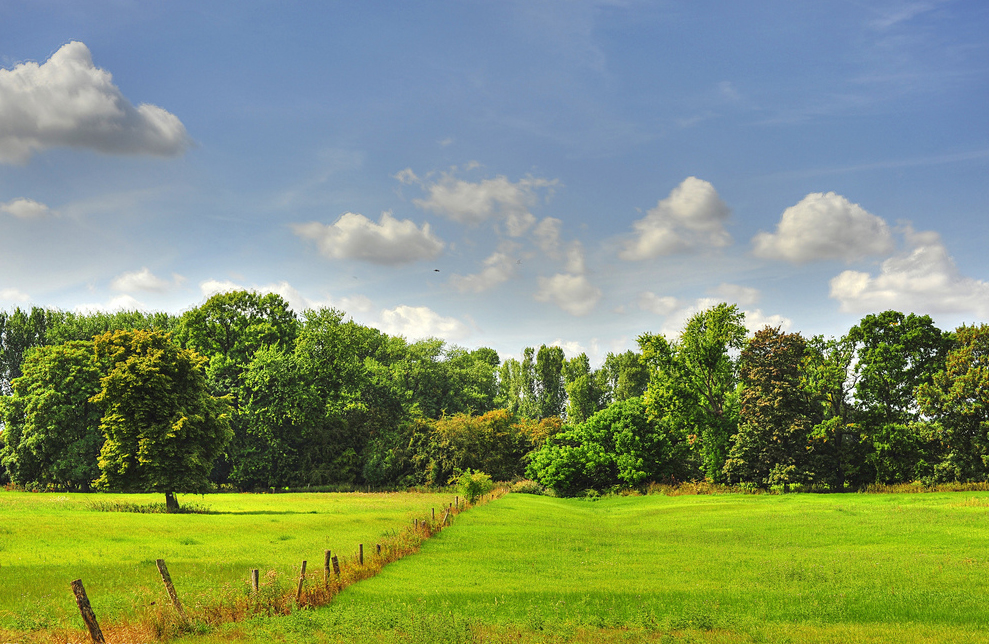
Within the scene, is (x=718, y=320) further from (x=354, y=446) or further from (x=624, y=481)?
(x=354, y=446)

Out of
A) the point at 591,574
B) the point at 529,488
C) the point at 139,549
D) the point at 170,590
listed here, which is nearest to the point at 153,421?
the point at 139,549

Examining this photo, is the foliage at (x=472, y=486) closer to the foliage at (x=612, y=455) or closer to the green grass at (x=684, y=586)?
the green grass at (x=684, y=586)

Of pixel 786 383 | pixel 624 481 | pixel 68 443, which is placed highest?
pixel 786 383

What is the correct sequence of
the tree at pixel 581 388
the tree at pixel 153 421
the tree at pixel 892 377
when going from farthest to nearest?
the tree at pixel 581 388 → the tree at pixel 892 377 → the tree at pixel 153 421

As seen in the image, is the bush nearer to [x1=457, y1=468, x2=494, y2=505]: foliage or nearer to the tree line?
the tree line

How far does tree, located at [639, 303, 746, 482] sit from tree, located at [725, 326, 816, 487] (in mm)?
4384

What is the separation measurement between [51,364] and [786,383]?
7359 cm

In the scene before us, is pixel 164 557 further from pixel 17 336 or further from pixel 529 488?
pixel 17 336

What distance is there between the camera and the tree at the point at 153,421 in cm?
4478

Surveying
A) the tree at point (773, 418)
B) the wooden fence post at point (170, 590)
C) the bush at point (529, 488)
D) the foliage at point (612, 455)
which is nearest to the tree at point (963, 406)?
the tree at point (773, 418)

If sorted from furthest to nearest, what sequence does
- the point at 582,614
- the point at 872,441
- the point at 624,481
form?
1. the point at 624,481
2. the point at 872,441
3. the point at 582,614

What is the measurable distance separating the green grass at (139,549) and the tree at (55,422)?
1729cm

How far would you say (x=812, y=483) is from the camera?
64438 mm

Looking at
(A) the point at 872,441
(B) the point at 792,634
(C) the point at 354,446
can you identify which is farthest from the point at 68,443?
(A) the point at 872,441
